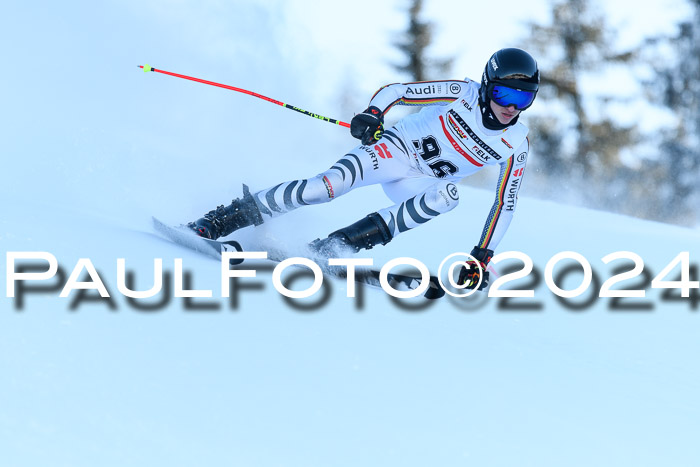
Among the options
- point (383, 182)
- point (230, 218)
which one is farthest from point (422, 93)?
point (230, 218)

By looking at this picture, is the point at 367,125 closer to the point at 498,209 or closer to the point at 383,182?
the point at 383,182

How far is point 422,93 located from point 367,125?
42 centimetres

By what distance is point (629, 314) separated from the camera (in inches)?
171

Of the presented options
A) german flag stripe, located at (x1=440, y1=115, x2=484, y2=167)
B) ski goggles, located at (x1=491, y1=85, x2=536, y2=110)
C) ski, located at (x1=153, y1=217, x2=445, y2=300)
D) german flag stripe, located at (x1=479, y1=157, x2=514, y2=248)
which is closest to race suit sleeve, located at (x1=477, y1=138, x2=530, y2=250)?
german flag stripe, located at (x1=479, y1=157, x2=514, y2=248)

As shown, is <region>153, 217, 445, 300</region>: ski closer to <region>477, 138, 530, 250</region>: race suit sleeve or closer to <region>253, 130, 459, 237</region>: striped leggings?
<region>253, 130, 459, 237</region>: striped leggings

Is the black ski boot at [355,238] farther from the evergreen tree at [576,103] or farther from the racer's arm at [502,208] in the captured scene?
the evergreen tree at [576,103]

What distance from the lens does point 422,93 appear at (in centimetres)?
425

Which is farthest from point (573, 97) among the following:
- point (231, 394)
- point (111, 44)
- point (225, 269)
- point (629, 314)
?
point (231, 394)

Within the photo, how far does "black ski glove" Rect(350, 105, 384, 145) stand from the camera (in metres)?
4.00

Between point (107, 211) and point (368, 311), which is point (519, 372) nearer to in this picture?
point (368, 311)

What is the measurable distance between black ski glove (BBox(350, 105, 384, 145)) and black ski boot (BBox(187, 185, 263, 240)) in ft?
2.12

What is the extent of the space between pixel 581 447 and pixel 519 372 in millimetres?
552

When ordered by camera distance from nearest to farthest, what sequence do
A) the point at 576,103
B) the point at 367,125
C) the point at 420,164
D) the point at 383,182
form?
the point at 367,125
the point at 420,164
the point at 383,182
the point at 576,103

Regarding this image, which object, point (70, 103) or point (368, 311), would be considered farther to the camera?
point (70, 103)
